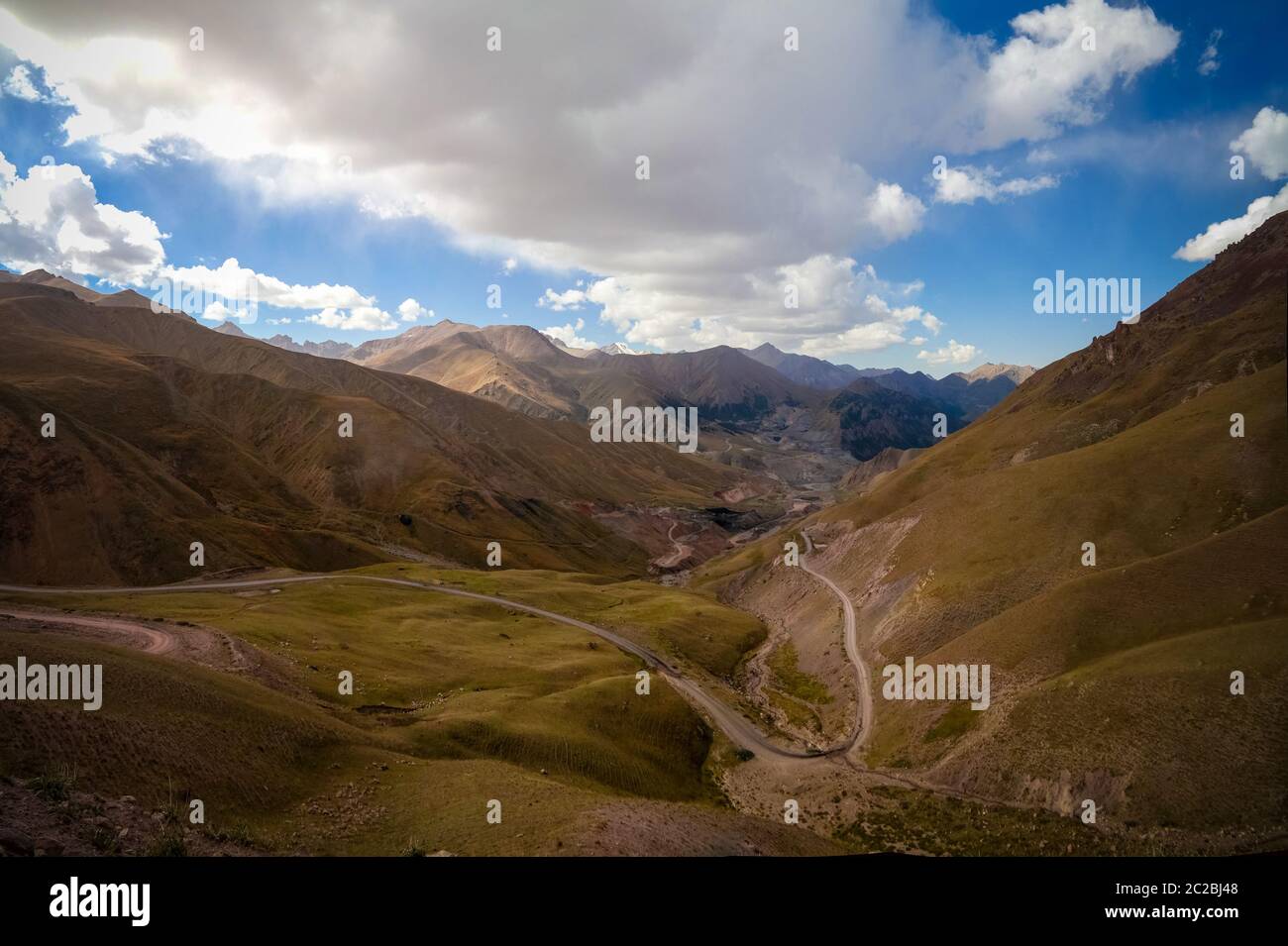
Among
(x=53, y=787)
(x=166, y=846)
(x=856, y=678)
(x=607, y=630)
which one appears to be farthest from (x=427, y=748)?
(x=607, y=630)

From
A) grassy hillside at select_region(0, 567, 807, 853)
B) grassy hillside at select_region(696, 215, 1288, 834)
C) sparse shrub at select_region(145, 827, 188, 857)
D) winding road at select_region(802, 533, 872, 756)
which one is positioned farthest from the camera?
winding road at select_region(802, 533, 872, 756)

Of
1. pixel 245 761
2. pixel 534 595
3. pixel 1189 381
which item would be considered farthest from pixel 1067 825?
pixel 1189 381

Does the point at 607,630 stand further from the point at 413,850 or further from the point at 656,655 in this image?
the point at 413,850

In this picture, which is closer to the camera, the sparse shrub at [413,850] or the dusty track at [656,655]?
→ the sparse shrub at [413,850]

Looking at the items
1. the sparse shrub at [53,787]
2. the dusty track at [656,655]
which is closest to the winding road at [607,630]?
the dusty track at [656,655]

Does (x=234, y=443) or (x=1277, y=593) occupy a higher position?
(x=234, y=443)

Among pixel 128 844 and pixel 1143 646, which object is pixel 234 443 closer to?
pixel 128 844

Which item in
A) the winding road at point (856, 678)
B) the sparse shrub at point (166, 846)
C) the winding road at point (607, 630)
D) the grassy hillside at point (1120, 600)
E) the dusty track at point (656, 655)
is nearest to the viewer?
the sparse shrub at point (166, 846)

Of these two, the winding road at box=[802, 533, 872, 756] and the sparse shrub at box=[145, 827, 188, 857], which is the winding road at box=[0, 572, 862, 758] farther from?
the sparse shrub at box=[145, 827, 188, 857]

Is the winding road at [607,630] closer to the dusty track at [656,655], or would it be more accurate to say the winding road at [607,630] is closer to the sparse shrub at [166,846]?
the dusty track at [656,655]

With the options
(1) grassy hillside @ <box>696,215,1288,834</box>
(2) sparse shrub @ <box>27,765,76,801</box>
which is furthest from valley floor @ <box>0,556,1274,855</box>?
(1) grassy hillside @ <box>696,215,1288,834</box>

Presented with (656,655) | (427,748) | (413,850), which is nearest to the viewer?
(413,850)
